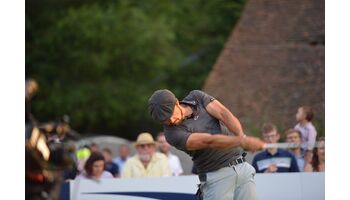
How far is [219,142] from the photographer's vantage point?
7.71 m

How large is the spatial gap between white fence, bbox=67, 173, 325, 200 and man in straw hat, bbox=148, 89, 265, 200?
205cm

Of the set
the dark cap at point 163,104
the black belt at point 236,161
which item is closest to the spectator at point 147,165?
the black belt at point 236,161

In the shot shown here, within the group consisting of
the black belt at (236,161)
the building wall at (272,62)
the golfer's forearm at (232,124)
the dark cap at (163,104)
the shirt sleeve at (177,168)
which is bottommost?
the shirt sleeve at (177,168)

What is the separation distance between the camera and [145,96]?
31266 millimetres

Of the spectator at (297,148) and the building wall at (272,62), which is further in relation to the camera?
the building wall at (272,62)

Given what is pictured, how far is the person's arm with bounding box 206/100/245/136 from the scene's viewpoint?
7965 mm

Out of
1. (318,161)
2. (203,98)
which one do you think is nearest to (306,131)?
(318,161)

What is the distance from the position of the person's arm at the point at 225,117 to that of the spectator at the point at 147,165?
10.6 ft

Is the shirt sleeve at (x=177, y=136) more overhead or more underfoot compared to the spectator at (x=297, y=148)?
more overhead

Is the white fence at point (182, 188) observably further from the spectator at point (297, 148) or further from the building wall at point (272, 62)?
the building wall at point (272, 62)

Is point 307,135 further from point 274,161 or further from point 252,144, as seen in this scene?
point 252,144

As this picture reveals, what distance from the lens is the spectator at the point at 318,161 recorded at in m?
11.0

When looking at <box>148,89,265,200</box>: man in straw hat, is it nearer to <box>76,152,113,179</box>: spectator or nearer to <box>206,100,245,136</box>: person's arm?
<box>206,100,245,136</box>: person's arm

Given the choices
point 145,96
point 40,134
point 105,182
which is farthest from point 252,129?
point 145,96
